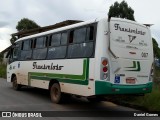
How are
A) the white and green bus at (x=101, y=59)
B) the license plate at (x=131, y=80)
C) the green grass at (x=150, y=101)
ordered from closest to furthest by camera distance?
the white and green bus at (x=101, y=59) < the license plate at (x=131, y=80) < the green grass at (x=150, y=101)

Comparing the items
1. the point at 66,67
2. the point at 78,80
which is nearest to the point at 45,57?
the point at 66,67

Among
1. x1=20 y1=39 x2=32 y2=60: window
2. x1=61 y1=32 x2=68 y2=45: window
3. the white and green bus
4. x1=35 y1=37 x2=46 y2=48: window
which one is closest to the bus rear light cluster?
the white and green bus

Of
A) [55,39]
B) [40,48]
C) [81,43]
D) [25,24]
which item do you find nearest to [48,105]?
[55,39]

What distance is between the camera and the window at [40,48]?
14.2 m

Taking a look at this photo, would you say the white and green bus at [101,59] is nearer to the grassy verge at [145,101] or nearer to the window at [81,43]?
the window at [81,43]

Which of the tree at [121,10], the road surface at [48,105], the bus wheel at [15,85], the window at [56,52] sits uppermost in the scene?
the tree at [121,10]

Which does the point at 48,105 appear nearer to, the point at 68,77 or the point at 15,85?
the point at 68,77

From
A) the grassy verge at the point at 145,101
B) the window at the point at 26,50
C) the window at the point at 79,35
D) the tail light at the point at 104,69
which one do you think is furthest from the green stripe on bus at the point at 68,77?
the grassy verge at the point at 145,101

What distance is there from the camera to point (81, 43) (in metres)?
11.4

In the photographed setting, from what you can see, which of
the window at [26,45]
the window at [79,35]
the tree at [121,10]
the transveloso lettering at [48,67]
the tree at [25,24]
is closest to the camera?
the window at [79,35]

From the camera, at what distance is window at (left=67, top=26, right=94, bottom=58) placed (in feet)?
35.7

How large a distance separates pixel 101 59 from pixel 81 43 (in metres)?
1.46

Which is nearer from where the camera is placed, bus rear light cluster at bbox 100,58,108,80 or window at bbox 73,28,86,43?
bus rear light cluster at bbox 100,58,108,80

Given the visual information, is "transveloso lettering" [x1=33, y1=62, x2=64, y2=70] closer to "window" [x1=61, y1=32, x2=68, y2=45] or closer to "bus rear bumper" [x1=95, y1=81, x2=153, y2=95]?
"window" [x1=61, y1=32, x2=68, y2=45]
